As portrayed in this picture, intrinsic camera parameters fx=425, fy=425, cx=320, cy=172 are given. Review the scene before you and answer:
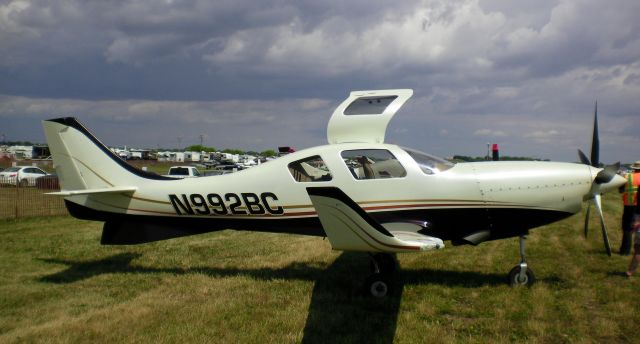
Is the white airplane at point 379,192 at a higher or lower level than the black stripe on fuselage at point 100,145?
lower

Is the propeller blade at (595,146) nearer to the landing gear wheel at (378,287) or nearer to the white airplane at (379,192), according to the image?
the white airplane at (379,192)

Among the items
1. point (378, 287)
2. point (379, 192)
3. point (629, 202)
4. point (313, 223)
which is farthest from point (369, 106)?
point (629, 202)

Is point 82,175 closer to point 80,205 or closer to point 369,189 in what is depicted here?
point 80,205

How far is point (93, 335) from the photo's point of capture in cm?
536

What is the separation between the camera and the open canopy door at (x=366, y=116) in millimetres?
7551

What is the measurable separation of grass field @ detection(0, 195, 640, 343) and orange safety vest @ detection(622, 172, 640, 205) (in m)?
1.26

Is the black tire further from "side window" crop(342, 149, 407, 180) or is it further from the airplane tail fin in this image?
the airplane tail fin

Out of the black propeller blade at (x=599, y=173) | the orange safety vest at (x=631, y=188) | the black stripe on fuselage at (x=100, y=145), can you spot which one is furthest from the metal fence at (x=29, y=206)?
the orange safety vest at (x=631, y=188)

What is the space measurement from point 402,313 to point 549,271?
381 centimetres

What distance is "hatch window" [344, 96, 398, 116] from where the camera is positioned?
7.65 metres

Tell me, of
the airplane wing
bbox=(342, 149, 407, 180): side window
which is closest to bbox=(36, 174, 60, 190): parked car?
bbox=(342, 149, 407, 180): side window

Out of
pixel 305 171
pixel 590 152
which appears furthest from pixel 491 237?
pixel 305 171

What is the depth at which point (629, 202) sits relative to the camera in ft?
30.0

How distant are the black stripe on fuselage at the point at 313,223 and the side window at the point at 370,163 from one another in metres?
0.64
